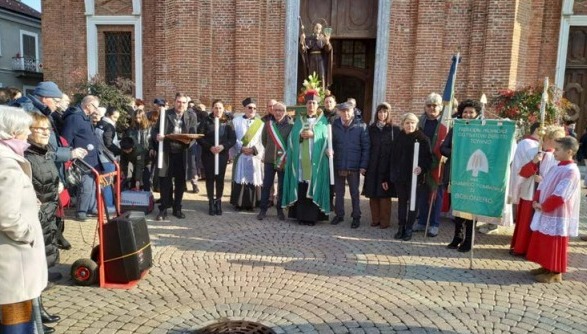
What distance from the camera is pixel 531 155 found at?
5.99m

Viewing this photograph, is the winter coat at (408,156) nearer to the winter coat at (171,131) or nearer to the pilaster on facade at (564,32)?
the winter coat at (171,131)

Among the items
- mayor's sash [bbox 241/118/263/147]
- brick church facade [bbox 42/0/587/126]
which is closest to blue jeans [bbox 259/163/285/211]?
mayor's sash [bbox 241/118/263/147]

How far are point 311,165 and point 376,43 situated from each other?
7.42 m

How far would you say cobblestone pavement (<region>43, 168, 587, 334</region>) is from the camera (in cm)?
392

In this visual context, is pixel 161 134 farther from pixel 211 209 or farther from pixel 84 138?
pixel 211 209

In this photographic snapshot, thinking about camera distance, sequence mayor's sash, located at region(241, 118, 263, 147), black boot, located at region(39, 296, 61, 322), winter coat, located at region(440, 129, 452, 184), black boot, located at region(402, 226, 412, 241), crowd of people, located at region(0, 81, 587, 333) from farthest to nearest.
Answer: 1. mayor's sash, located at region(241, 118, 263, 147)
2. black boot, located at region(402, 226, 412, 241)
3. winter coat, located at region(440, 129, 452, 184)
4. crowd of people, located at region(0, 81, 587, 333)
5. black boot, located at region(39, 296, 61, 322)

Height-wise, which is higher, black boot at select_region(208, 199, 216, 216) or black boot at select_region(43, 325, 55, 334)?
black boot at select_region(208, 199, 216, 216)

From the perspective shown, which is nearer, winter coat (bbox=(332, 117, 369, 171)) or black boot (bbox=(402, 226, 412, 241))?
black boot (bbox=(402, 226, 412, 241))

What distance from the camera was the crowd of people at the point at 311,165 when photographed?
4922 mm

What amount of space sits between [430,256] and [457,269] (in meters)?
0.48

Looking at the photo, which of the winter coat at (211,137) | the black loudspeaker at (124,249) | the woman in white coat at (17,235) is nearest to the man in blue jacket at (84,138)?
the winter coat at (211,137)

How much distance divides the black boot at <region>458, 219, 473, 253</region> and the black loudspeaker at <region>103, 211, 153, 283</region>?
3998mm

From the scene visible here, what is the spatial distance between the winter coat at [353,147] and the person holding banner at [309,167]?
24 cm

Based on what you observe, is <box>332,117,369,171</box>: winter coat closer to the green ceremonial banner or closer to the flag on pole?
the flag on pole
